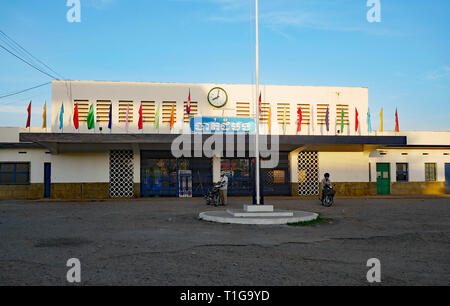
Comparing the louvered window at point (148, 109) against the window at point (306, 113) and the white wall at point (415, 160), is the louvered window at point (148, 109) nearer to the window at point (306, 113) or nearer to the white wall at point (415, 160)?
the window at point (306, 113)

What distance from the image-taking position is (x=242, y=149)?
27.4 m

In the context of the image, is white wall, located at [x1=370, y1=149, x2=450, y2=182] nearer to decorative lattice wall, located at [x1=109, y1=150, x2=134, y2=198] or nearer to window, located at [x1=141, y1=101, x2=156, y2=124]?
window, located at [x1=141, y1=101, x2=156, y2=124]

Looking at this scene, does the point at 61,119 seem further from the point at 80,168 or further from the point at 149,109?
the point at 149,109

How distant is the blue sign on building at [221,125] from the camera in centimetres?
2711

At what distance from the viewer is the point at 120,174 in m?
27.3

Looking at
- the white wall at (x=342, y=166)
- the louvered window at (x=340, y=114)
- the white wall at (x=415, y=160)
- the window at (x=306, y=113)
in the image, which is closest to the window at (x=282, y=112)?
the window at (x=306, y=113)

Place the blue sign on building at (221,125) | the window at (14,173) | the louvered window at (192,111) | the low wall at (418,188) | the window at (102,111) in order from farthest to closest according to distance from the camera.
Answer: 1. the low wall at (418,188)
2. the window at (14,173)
3. the louvered window at (192,111)
4. the blue sign on building at (221,125)
5. the window at (102,111)

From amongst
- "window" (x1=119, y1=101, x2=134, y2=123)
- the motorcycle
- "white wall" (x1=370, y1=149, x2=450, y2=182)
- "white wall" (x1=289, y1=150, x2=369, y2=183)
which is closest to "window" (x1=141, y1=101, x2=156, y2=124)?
"window" (x1=119, y1=101, x2=134, y2=123)

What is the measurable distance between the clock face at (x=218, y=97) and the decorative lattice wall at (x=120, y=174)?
6415 mm

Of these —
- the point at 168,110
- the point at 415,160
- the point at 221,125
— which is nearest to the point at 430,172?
the point at 415,160

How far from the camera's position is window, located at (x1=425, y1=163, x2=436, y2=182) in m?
31.4

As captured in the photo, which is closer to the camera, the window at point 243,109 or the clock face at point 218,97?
the clock face at point 218,97
